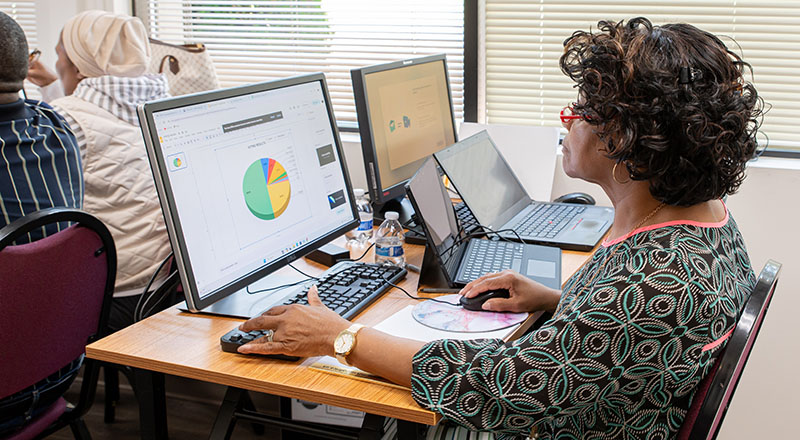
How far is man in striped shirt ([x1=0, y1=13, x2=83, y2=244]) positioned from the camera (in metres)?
1.86

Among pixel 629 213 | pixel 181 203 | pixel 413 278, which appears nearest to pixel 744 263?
pixel 629 213

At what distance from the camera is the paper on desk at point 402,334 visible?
4.26 feet

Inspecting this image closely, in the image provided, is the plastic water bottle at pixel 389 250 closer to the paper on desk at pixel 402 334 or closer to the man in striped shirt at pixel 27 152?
the paper on desk at pixel 402 334

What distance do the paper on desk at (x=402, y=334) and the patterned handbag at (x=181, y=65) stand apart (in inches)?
75.5

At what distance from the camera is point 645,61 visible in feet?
3.86

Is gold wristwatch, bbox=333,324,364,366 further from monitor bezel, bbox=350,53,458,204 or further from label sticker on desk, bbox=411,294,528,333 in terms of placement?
monitor bezel, bbox=350,53,458,204

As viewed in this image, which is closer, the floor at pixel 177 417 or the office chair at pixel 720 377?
the office chair at pixel 720 377

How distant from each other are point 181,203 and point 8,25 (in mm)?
951

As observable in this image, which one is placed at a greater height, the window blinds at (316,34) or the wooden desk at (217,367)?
the window blinds at (316,34)

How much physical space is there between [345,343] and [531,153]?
5.20 feet

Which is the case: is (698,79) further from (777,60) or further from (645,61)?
(777,60)

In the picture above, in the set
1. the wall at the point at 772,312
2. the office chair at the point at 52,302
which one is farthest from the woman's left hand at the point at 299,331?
the wall at the point at 772,312

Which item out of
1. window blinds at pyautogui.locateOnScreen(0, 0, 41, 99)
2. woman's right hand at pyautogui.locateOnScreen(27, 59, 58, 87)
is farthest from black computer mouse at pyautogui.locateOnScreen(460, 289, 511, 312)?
window blinds at pyautogui.locateOnScreen(0, 0, 41, 99)

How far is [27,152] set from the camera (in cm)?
191
